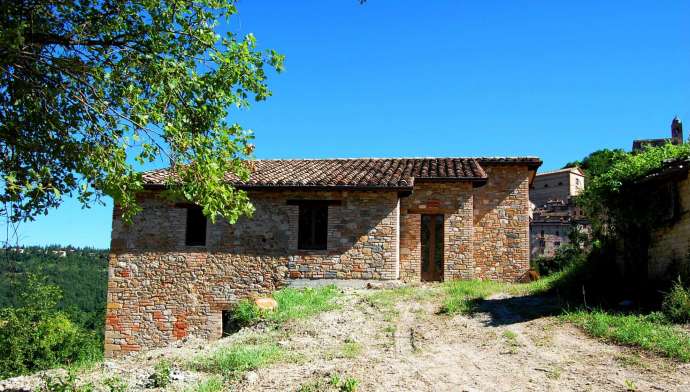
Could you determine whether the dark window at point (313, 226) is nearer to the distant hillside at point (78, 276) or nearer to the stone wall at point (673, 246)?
the stone wall at point (673, 246)

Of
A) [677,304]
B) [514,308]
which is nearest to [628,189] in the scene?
[677,304]

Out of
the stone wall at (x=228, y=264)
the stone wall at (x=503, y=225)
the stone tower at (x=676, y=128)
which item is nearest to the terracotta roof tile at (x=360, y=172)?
the stone wall at (x=228, y=264)

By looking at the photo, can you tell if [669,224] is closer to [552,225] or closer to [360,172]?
[360,172]

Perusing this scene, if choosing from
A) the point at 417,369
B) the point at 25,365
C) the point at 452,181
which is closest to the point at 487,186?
the point at 452,181

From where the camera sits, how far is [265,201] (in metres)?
15.4

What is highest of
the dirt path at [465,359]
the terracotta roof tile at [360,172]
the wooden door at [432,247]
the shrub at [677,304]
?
the terracotta roof tile at [360,172]

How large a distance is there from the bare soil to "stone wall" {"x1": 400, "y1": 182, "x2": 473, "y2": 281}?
5.05m

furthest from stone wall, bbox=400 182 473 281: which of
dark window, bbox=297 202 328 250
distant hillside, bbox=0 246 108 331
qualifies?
distant hillside, bbox=0 246 108 331

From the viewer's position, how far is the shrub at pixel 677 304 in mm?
9260

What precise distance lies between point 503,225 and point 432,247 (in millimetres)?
2515

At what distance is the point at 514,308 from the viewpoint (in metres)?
11.6

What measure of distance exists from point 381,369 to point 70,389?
3.90m

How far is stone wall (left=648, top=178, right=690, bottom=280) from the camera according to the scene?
10633 millimetres

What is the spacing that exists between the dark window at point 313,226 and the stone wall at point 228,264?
7.3 inches
